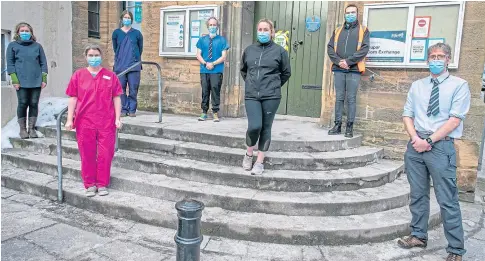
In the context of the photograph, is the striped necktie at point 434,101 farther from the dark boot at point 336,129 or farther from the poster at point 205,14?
the poster at point 205,14

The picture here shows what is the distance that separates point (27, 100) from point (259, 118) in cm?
392

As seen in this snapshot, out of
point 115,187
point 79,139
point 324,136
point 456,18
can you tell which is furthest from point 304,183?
point 456,18

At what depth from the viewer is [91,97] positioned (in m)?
4.07

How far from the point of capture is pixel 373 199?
13.5 ft

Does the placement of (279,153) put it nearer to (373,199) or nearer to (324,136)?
(324,136)

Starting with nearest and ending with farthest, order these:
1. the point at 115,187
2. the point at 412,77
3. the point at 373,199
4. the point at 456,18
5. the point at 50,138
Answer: the point at 373,199, the point at 115,187, the point at 456,18, the point at 412,77, the point at 50,138

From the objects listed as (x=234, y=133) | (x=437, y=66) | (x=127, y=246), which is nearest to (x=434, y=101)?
(x=437, y=66)

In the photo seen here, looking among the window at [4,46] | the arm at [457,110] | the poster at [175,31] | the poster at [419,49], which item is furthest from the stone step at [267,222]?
the poster at [175,31]

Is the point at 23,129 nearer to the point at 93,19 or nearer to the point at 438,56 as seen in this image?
the point at 93,19

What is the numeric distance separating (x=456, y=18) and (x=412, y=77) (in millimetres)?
912

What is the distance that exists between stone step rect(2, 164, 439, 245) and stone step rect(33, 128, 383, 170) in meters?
0.83

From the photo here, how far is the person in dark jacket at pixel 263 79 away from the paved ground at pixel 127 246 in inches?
43.8

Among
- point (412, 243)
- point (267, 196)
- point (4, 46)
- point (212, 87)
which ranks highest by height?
point (4, 46)

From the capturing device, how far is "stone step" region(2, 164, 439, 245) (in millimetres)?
3607
